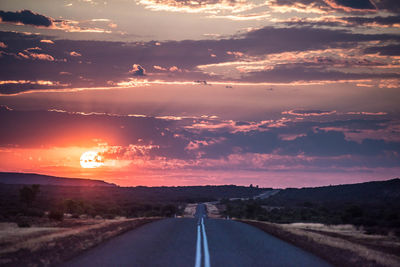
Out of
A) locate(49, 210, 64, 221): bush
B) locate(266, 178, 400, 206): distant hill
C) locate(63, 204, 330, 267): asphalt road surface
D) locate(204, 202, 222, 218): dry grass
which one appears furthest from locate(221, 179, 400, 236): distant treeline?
locate(49, 210, 64, 221): bush

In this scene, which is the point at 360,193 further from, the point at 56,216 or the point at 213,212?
the point at 56,216

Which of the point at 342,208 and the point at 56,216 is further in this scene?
the point at 342,208

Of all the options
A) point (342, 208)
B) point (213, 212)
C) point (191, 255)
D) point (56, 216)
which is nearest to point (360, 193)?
point (342, 208)

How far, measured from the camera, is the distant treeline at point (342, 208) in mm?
59156

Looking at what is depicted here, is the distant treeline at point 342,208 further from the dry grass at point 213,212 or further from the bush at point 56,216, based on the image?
the bush at point 56,216

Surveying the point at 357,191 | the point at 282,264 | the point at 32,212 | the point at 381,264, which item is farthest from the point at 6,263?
the point at 357,191

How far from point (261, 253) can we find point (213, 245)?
129 inches

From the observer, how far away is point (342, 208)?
9356cm

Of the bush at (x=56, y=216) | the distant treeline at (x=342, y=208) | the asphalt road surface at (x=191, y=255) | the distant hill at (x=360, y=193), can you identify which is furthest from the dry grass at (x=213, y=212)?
the asphalt road surface at (x=191, y=255)

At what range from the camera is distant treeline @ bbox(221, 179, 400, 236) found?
59156mm

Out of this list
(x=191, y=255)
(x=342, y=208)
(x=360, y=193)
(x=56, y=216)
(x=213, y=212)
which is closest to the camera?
(x=191, y=255)

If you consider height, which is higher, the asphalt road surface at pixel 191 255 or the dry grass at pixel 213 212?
the asphalt road surface at pixel 191 255

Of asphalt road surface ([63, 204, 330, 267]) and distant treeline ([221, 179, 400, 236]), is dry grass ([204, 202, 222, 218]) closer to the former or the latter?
distant treeline ([221, 179, 400, 236])

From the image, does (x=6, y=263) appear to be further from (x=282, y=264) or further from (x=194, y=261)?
(x=282, y=264)
